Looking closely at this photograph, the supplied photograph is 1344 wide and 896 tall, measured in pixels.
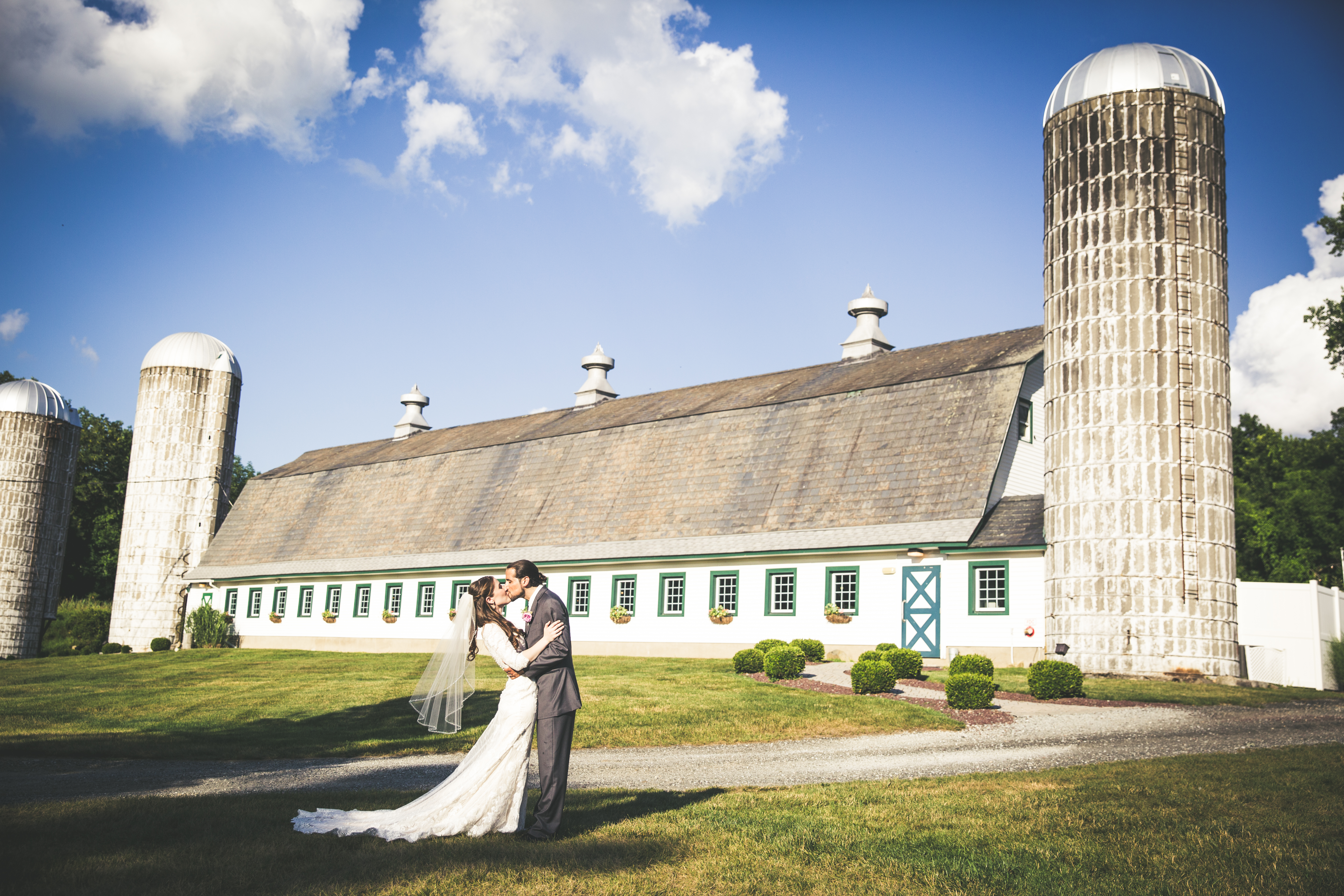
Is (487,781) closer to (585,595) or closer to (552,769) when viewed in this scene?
(552,769)

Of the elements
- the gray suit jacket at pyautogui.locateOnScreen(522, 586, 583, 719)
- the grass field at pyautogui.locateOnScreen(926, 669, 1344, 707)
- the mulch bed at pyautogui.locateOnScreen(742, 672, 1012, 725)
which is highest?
the gray suit jacket at pyautogui.locateOnScreen(522, 586, 583, 719)

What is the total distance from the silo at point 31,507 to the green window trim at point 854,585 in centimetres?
3227

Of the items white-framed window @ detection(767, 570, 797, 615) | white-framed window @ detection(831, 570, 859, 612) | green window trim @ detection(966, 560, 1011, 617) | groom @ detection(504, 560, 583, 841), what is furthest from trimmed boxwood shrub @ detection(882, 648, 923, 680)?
groom @ detection(504, 560, 583, 841)

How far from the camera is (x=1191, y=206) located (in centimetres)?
2305

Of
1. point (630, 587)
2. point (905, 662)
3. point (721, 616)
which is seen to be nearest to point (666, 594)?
point (630, 587)

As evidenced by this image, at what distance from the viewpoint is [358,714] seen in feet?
55.2

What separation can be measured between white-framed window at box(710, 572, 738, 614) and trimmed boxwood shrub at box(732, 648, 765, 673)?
5707mm

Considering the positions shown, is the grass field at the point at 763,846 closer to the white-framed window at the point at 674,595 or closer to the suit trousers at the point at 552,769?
the suit trousers at the point at 552,769

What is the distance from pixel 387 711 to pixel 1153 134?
20.9 meters

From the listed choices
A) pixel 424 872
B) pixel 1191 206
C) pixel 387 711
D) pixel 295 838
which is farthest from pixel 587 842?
pixel 1191 206

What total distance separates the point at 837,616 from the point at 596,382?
18286mm

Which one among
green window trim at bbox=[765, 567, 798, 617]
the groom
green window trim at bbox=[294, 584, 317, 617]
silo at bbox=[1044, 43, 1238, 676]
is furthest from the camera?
green window trim at bbox=[294, 584, 317, 617]

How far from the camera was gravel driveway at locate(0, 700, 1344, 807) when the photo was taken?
10531 millimetres

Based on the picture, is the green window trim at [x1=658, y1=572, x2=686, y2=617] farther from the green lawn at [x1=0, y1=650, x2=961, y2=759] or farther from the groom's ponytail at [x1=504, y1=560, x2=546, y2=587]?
the groom's ponytail at [x1=504, y1=560, x2=546, y2=587]
